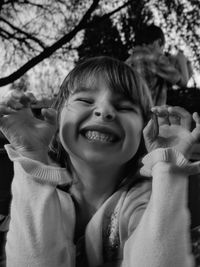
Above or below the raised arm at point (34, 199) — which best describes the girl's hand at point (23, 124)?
above

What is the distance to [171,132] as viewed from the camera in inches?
24.5

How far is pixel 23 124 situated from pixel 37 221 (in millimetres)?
150

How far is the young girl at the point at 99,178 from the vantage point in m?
0.55

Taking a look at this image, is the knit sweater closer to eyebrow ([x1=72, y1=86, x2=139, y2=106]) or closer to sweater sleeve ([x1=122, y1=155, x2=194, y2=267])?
sweater sleeve ([x1=122, y1=155, x2=194, y2=267])

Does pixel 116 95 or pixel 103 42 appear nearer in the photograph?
pixel 116 95

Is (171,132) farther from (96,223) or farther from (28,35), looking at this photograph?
(28,35)

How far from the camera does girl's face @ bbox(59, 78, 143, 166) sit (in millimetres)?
623

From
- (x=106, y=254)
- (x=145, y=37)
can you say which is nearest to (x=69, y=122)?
(x=106, y=254)

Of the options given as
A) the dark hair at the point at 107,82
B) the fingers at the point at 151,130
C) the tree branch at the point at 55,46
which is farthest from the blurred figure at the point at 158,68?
the fingers at the point at 151,130

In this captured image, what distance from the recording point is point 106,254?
2.06ft

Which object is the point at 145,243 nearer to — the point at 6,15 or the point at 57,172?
the point at 57,172

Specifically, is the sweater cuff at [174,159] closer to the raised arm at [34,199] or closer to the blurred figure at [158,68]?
the raised arm at [34,199]

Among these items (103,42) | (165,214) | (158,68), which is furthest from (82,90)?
(103,42)

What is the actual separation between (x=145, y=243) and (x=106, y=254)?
109mm
